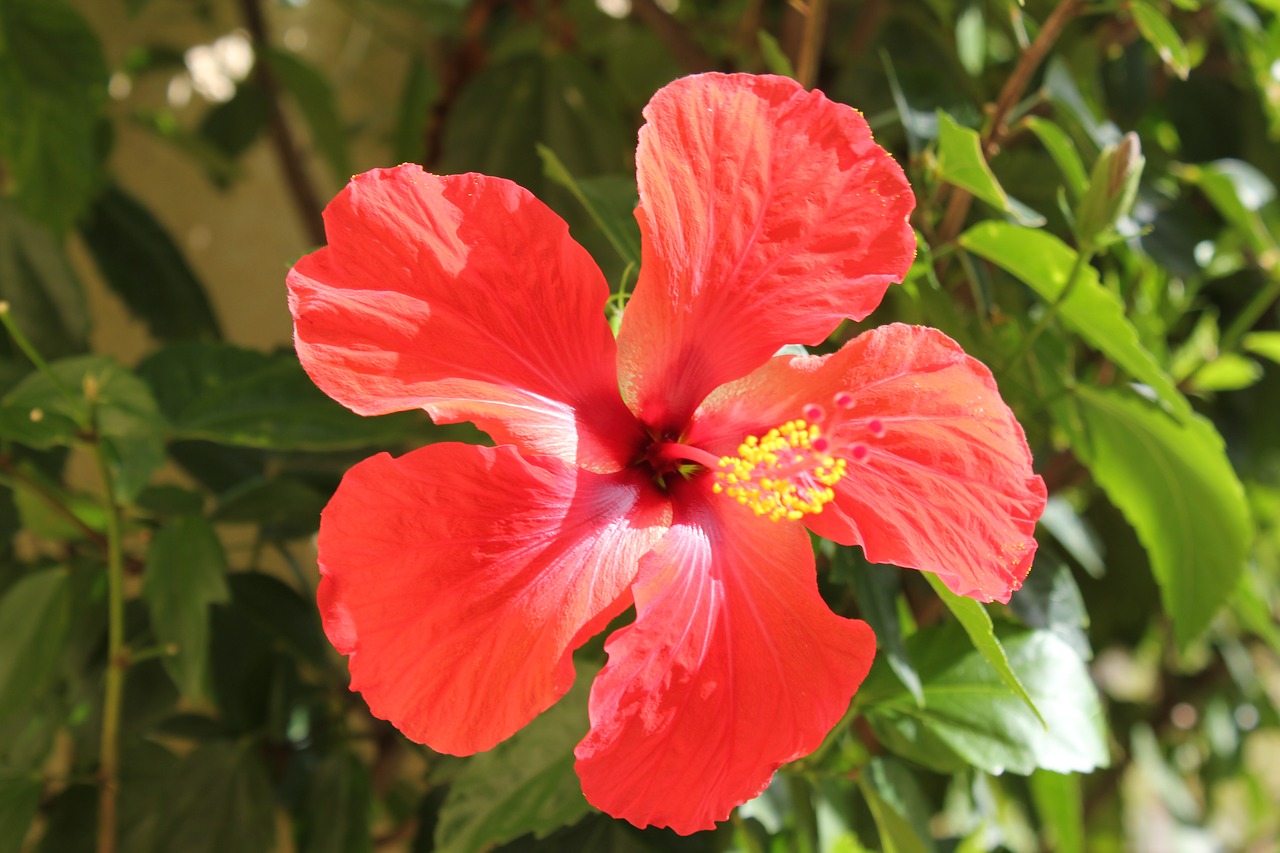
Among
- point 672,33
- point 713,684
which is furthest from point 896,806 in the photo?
point 672,33

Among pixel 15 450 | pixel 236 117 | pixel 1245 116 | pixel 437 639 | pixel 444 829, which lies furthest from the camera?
pixel 236 117

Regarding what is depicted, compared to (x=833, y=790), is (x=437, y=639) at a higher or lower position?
higher

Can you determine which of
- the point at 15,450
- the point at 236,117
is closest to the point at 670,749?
the point at 15,450

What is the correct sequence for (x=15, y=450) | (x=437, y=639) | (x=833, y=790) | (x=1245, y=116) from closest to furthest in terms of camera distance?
(x=437, y=639)
(x=833, y=790)
(x=15, y=450)
(x=1245, y=116)

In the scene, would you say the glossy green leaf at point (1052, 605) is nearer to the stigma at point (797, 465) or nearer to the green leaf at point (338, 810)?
the stigma at point (797, 465)

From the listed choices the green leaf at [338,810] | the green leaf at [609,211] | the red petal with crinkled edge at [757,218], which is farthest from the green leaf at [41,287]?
the red petal with crinkled edge at [757,218]

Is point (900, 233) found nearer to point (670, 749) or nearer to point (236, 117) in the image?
point (670, 749)

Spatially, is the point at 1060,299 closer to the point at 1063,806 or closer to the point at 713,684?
the point at 713,684
